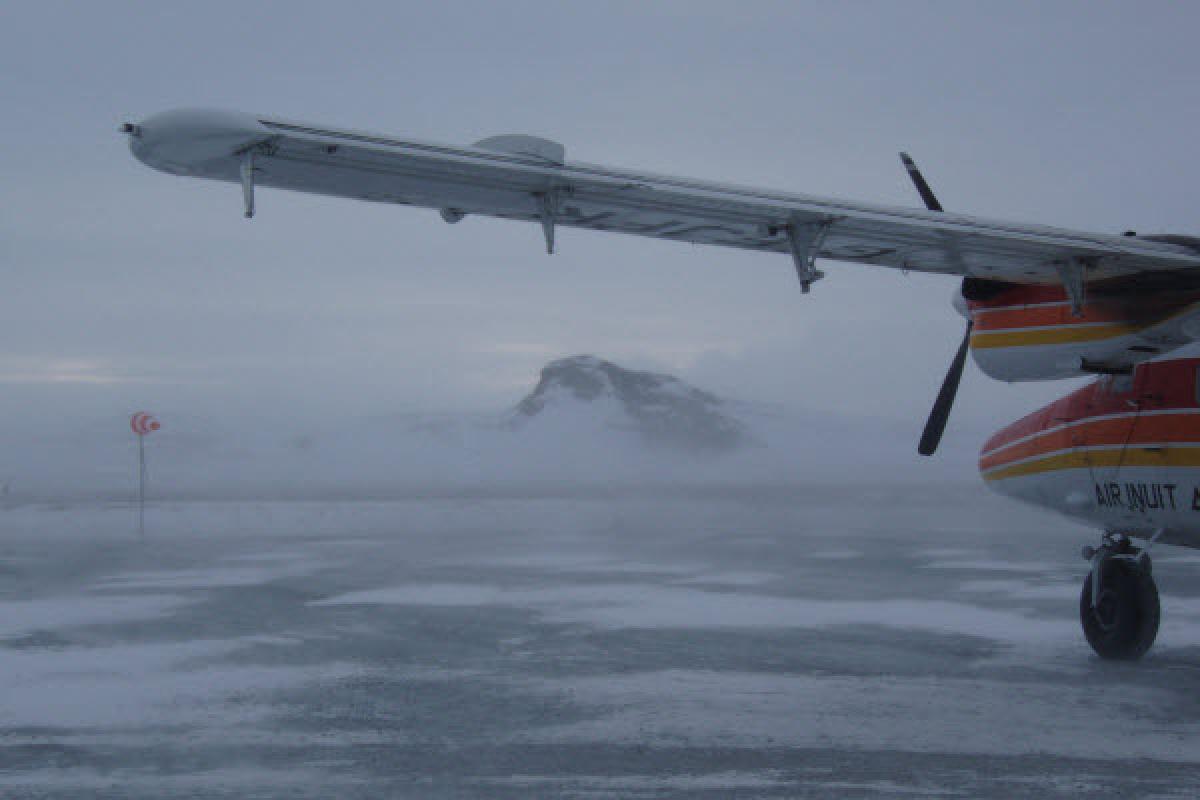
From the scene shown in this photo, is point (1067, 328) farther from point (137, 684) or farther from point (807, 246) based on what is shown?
point (137, 684)

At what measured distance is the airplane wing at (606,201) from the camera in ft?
22.4

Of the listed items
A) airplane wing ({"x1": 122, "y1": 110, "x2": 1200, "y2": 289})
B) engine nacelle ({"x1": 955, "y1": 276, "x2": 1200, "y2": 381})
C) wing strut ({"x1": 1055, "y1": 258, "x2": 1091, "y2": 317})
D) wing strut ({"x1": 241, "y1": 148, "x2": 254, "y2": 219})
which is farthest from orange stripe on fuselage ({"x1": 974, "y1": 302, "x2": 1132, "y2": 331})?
wing strut ({"x1": 241, "y1": 148, "x2": 254, "y2": 219})

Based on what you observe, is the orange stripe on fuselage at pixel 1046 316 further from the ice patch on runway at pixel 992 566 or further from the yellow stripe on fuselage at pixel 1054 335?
the ice patch on runway at pixel 992 566

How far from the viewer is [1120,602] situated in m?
12.1

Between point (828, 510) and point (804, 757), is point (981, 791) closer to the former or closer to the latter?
point (804, 757)

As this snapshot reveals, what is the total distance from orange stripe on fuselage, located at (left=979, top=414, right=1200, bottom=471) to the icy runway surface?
7.47ft

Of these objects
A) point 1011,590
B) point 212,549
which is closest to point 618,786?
point 1011,590

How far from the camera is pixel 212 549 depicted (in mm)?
24688

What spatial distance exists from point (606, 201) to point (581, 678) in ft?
→ 16.4

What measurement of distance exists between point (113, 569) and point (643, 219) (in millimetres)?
15842

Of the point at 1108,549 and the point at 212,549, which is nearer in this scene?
the point at 1108,549

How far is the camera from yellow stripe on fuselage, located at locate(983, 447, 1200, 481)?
10.9 metres

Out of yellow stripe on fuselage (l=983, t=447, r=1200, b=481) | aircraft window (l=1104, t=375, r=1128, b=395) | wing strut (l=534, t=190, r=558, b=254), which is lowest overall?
yellow stripe on fuselage (l=983, t=447, r=1200, b=481)

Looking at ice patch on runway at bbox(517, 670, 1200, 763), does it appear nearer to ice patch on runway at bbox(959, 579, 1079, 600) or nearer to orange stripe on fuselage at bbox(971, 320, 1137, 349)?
orange stripe on fuselage at bbox(971, 320, 1137, 349)
